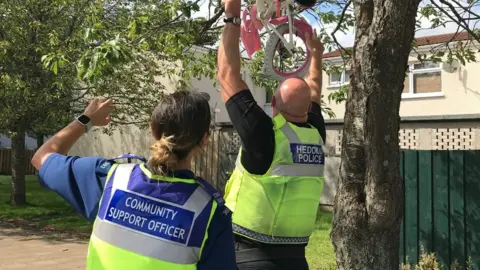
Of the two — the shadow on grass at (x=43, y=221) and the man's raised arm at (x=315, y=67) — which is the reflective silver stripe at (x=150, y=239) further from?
the shadow on grass at (x=43, y=221)

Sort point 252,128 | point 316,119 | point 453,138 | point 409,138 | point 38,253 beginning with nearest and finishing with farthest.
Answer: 1. point 252,128
2. point 316,119
3. point 38,253
4. point 453,138
5. point 409,138

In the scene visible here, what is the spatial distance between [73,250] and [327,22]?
570cm

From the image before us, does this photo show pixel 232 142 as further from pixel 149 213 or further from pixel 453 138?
pixel 149 213

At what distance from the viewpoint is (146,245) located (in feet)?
6.21

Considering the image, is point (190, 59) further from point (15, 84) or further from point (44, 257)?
point (15, 84)

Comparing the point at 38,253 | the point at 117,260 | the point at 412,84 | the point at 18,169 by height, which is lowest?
the point at 38,253

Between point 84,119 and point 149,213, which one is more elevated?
point 84,119

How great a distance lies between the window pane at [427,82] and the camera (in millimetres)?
19641

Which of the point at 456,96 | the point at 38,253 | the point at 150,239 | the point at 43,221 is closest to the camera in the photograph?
the point at 150,239

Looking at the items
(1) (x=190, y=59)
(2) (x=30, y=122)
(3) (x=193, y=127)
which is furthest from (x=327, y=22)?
(2) (x=30, y=122)

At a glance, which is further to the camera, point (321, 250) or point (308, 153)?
point (321, 250)

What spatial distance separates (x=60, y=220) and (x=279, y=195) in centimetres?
1101

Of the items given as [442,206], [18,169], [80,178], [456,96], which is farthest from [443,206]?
[456,96]

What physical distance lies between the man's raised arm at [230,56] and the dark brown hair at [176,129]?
62 cm
